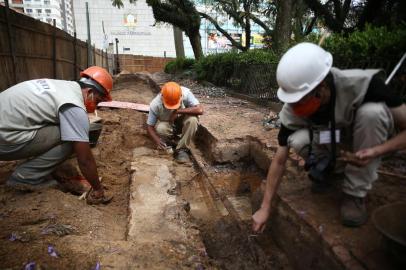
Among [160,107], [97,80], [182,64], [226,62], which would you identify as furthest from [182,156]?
[182,64]

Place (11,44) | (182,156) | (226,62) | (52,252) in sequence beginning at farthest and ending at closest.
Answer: (226,62) < (11,44) < (182,156) < (52,252)

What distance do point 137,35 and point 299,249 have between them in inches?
1334

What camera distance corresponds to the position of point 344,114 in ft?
6.40

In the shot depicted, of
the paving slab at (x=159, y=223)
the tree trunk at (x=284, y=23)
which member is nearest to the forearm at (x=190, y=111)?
the paving slab at (x=159, y=223)

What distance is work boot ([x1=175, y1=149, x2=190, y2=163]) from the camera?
4650mm

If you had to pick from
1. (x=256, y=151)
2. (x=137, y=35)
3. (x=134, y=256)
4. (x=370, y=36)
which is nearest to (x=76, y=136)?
(x=134, y=256)

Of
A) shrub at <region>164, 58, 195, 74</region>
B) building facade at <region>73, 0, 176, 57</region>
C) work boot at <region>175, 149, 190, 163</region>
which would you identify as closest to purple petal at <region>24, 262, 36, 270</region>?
work boot at <region>175, 149, 190, 163</region>

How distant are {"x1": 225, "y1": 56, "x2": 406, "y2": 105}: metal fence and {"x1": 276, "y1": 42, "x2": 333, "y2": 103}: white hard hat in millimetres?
1916

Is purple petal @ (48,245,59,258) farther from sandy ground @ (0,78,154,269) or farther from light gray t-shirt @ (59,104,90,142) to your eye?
light gray t-shirt @ (59,104,90,142)

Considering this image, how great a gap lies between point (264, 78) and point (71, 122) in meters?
5.59

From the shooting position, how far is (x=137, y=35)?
33156mm

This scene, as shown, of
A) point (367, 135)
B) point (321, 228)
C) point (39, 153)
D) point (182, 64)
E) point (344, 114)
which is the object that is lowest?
point (321, 228)

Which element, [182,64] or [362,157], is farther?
[182,64]

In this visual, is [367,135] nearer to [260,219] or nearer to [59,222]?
Answer: [260,219]
